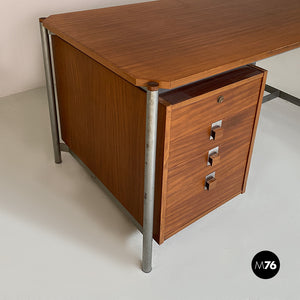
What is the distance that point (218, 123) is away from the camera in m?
1.53

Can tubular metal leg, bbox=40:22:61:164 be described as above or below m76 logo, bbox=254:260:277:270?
above

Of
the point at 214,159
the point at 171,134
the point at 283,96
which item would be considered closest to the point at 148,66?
the point at 171,134

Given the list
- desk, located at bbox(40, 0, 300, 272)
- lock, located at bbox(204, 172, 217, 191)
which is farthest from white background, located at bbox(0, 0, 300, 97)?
lock, located at bbox(204, 172, 217, 191)

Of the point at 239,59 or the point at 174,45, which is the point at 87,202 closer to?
the point at 174,45

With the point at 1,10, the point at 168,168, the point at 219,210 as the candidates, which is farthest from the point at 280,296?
the point at 1,10

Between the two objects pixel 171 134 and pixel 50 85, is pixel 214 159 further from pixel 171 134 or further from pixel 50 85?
pixel 50 85

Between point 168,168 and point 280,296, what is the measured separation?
68 centimetres

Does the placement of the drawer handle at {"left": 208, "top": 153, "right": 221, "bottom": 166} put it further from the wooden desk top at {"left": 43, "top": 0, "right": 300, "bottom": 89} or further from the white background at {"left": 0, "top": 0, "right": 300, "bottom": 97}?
the white background at {"left": 0, "top": 0, "right": 300, "bottom": 97}

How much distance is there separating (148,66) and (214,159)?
0.52 metres

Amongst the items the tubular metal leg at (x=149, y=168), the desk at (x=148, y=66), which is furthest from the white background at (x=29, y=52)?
the tubular metal leg at (x=149, y=168)

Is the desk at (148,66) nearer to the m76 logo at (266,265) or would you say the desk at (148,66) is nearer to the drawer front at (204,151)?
the drawer front at (204,151)

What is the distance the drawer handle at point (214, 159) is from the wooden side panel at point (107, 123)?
0.28m

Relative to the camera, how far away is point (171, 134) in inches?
53.2

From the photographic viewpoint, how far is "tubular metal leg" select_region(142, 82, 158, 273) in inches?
47.0
